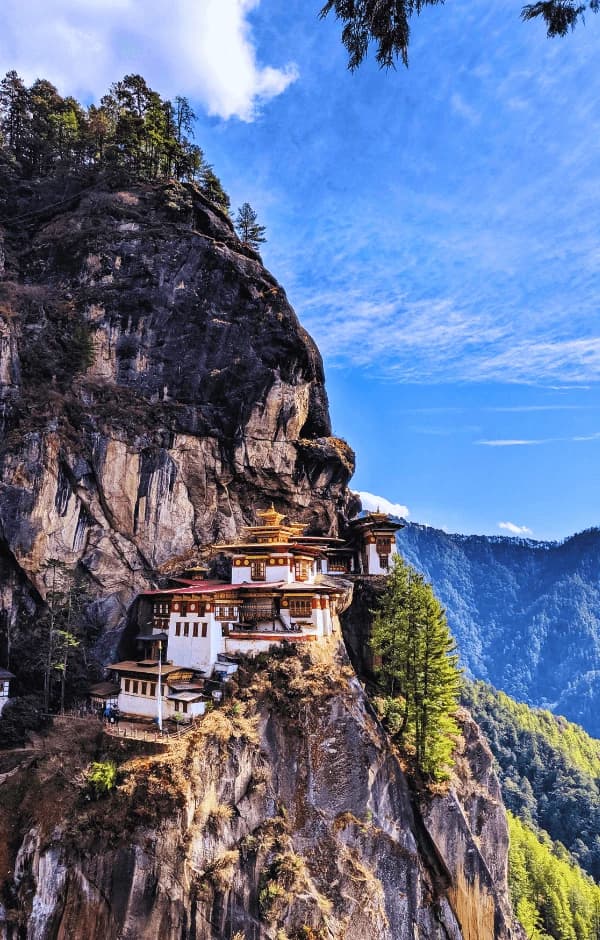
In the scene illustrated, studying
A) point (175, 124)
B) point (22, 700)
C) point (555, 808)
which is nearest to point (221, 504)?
point (22, 700)

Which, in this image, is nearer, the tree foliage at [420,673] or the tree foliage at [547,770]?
the tree foliage at [420,673]

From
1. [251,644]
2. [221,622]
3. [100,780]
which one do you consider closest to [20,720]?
[100,780]

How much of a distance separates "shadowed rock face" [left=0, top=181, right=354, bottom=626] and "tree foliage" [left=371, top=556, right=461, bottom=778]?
44.4 ft

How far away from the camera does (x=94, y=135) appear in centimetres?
5447

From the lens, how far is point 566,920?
51.0 metres

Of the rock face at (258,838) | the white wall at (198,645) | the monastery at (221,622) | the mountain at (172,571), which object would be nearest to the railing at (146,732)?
the mountain at (172,571)

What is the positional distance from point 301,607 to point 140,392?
21024mm

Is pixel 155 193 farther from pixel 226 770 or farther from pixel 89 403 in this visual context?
pixel 226 770

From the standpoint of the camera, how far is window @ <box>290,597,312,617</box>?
3144 centimetres

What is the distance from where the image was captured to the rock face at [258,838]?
68.3ft

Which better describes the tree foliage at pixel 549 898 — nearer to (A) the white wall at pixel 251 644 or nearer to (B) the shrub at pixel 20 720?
(A) the white wall at pixel 251 644

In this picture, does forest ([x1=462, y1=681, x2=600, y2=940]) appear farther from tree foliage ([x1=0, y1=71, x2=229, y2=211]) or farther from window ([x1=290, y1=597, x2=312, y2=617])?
tree foliage ([x1=0, y1=71, x2=229, y2=211])

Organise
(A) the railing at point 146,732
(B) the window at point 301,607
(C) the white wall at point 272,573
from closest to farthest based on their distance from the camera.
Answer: (A) the railing at point 146,732
(B) the window at point 301,607
(C) the white wall at point 272,573

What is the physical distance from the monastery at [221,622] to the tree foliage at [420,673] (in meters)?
3.74
